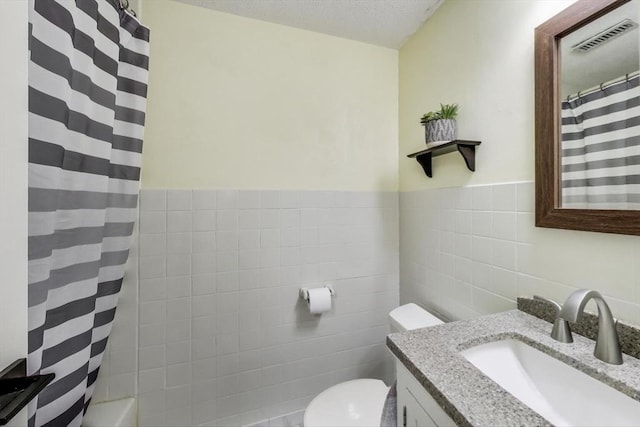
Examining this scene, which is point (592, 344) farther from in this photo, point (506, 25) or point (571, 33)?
point (506, 25)

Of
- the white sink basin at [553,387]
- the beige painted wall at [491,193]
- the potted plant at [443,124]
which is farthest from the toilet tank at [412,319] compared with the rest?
the potted plant at [443,124]

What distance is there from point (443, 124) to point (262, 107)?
928 millimetres

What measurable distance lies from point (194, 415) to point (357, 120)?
185cm

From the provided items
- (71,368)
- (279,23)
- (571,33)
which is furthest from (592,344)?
(279,23)

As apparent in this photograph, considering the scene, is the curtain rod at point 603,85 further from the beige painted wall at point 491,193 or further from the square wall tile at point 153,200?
the square wall tile at point 153,200

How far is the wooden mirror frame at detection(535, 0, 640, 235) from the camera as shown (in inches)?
29.5

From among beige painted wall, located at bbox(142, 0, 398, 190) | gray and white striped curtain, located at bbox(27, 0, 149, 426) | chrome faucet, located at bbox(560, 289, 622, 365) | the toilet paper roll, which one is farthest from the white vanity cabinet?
beige painted wall, located at bbox(142, 0, 398, 190)

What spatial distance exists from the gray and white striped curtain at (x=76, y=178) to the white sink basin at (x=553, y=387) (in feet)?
3.82

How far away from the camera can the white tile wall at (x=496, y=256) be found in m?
0.71

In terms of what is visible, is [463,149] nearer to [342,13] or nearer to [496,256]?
[496,256]

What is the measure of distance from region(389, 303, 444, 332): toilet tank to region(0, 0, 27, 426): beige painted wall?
1.23 meters

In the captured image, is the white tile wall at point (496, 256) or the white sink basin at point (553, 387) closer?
the white sink basin at point (553, 387)

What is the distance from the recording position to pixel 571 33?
792 millimetres

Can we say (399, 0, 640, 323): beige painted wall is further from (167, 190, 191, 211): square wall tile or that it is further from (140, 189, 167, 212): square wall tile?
(140, 189, 167, 212): square wall tile
